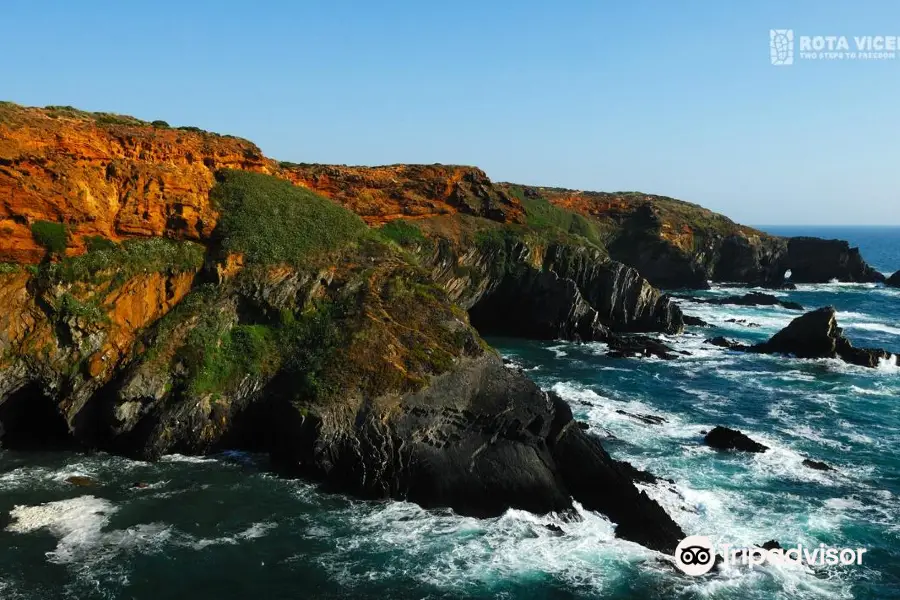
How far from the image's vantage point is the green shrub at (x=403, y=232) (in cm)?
6022

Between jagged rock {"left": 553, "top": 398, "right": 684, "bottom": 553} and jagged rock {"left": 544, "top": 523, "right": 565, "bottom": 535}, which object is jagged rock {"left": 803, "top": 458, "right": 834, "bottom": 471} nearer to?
jagged rock {"left": 553, "top": 398, "right": 684, "bottom": 553}

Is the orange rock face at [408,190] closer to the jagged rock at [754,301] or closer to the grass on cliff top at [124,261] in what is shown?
the grass on cliff top at [124,261]

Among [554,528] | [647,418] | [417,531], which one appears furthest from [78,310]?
[647,418]

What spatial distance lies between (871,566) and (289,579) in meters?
21.9

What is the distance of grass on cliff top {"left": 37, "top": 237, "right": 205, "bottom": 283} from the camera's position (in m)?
32.9

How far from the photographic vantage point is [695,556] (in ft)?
77.3

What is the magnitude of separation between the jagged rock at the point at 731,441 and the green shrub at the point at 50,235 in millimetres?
37750

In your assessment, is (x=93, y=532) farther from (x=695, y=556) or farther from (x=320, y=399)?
(x=695, y=556)

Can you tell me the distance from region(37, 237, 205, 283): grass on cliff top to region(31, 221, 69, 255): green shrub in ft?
2.83

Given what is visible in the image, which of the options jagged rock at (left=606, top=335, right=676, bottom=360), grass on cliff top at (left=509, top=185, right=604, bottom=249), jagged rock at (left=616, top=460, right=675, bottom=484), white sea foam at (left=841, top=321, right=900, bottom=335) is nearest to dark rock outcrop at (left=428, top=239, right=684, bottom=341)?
jagged rock at (left=606, top=335, right=676, bottom=360)

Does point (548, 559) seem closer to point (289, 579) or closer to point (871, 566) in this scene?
point (289, 579)

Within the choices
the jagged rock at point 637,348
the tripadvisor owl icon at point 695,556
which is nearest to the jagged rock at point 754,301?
the jagged rock at point 637,348

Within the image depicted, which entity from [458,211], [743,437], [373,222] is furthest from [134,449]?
[458,211]

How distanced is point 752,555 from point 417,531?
1306 cm
